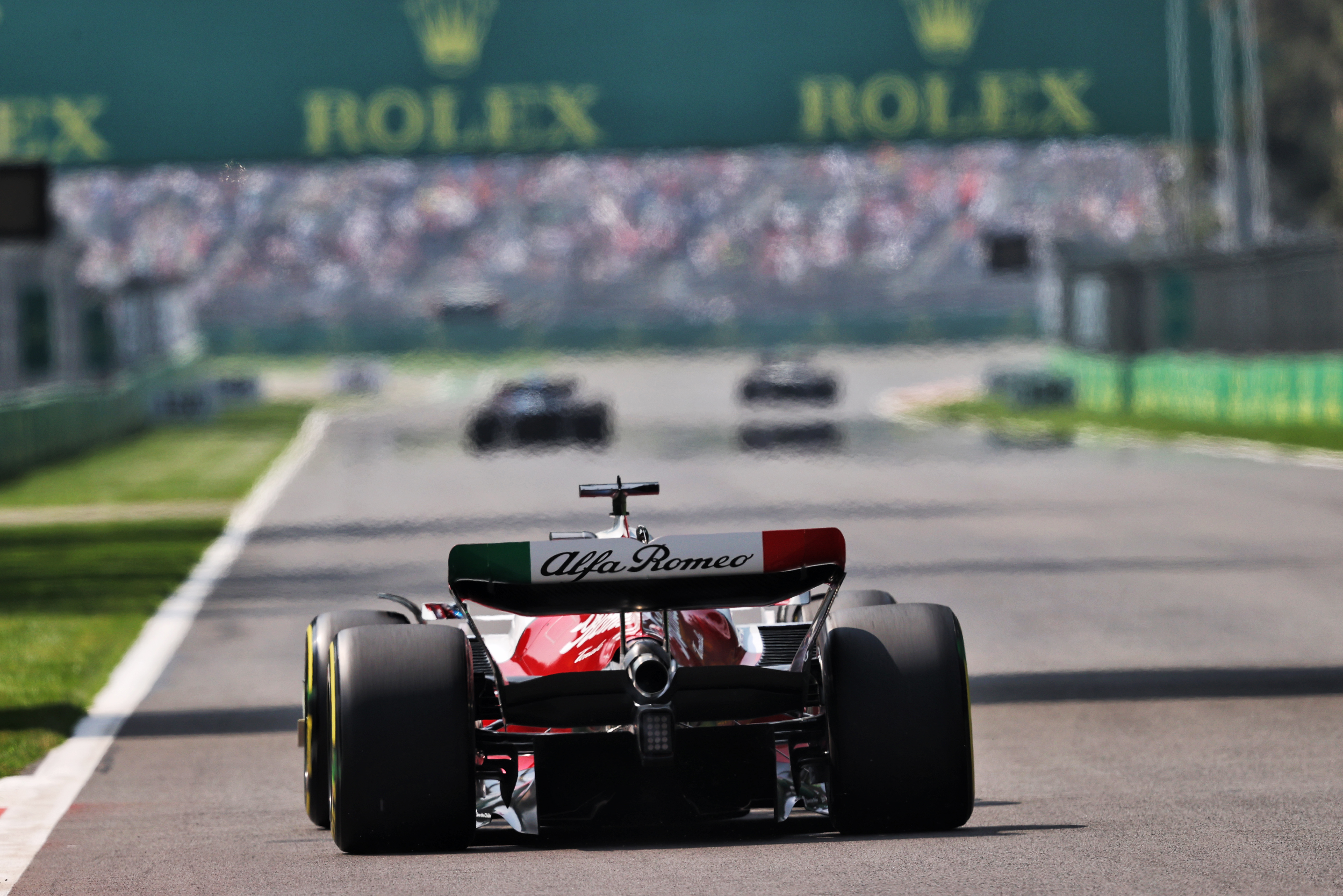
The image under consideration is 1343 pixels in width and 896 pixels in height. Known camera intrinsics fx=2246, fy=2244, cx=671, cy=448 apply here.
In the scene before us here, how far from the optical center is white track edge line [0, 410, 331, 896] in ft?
23.8

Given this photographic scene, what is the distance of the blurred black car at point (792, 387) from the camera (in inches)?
1992

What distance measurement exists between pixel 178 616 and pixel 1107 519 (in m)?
9.60

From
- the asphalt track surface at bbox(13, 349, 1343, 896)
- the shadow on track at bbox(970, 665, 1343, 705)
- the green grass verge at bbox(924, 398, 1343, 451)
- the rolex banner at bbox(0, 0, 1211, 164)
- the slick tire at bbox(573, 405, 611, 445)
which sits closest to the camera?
the asphalt track surface at bbox(13, 349, 1343, 896)

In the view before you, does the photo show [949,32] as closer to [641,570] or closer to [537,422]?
[537,422]

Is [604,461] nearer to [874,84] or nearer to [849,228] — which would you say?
[874,84]

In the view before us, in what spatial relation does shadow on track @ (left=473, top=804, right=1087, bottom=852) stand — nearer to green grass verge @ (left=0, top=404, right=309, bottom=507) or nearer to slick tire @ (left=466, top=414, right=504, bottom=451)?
green grass verge @ (left=0, top=404, right=309, bottom=507)

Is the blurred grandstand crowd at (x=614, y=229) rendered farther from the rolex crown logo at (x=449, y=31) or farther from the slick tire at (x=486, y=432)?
the rolex crown logo at (x=449, y=31)

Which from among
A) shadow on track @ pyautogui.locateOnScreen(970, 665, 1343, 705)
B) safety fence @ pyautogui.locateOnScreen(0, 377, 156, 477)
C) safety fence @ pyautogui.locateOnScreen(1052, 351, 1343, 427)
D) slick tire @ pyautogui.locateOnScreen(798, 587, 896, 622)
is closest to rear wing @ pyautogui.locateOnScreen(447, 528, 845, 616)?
slick tire @ pyautogui.locateOnScreen(798, 587, 896, 622)

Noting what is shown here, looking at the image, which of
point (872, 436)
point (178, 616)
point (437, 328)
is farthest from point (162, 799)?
point (437, 328)

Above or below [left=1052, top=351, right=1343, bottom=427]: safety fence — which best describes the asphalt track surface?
above

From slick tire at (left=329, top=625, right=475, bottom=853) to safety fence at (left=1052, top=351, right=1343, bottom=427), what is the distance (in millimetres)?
26819

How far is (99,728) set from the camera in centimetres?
1007

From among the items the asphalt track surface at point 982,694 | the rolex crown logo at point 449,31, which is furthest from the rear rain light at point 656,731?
the rolex crown logo at point 449,31

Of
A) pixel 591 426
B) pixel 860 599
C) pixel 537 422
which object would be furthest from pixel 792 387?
pixel 860 599
